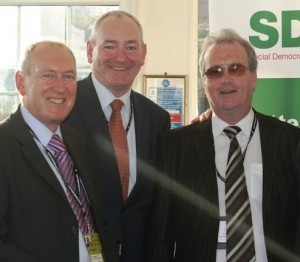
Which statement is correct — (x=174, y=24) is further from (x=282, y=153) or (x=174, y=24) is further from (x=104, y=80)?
(x=282, y=153)

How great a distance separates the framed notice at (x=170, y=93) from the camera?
419 cm

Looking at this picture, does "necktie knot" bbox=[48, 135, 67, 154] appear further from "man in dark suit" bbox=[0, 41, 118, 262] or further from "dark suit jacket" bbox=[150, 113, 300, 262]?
"dark suit jacket" bbox=[150, 113, 300, 262]

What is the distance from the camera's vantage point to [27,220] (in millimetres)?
1885

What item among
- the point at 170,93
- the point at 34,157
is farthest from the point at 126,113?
the point at 170,93

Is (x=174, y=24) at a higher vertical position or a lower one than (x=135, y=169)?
higher

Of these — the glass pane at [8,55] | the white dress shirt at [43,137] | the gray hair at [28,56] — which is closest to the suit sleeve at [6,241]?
the white dress shirt at [43,137]

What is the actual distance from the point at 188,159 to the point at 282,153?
0.43 meters

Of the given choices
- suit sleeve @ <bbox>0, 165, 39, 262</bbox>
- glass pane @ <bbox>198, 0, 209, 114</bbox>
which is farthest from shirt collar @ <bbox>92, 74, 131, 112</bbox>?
glass pane @ <bbox>198, 0, 209, 114</bbox>

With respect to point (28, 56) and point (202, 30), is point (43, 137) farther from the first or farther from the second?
point (202, 30)

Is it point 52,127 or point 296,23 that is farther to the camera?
point 296,23

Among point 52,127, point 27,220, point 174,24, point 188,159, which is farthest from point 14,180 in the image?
point 174,24

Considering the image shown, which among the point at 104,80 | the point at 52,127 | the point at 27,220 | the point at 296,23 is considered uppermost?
the point at 296,23

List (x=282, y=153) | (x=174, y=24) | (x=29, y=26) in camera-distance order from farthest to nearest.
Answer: (x=29, y=26) → (x=174, y=24) → (x=282, y=153)

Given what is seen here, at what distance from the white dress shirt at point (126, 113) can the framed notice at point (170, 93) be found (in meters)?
1.42
